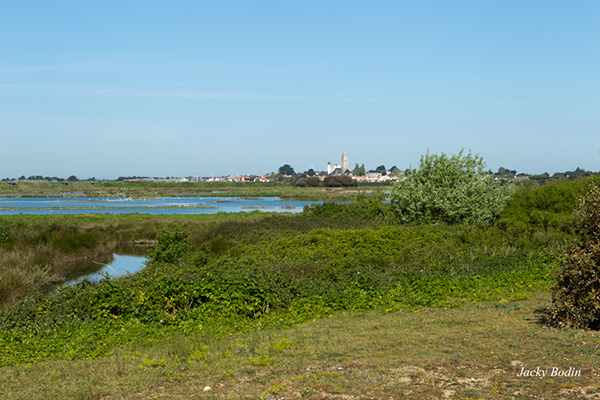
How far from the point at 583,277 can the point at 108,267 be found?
25.9 m

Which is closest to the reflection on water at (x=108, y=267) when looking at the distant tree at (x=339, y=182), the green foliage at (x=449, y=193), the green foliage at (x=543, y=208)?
the green foliage at (x=449, y=193)

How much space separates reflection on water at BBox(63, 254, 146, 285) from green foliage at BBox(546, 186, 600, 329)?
20028 mm

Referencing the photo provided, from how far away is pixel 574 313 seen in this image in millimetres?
9180

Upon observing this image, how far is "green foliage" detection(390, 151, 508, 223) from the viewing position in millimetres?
29359

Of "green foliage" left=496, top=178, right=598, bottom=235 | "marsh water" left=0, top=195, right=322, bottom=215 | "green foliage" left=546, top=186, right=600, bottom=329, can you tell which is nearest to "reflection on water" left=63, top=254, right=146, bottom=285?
"green foliage" left=496, top=178, right=598, bottom=235

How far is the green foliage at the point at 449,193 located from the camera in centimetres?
2936

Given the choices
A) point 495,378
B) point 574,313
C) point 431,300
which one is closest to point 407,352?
point 495,378

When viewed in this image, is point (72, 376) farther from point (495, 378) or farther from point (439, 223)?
point (439, 223)

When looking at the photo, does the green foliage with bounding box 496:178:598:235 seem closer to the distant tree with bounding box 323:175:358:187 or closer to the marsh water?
the marsh water

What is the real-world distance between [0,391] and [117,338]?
2729 millimetres

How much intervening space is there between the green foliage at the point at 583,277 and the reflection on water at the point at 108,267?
2003cm

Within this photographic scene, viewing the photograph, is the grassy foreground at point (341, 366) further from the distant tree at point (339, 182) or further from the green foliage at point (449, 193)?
the distant tree at point (339, 182)

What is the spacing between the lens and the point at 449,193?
29.8 meters

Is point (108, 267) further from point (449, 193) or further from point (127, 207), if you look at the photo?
point (127, 207)
